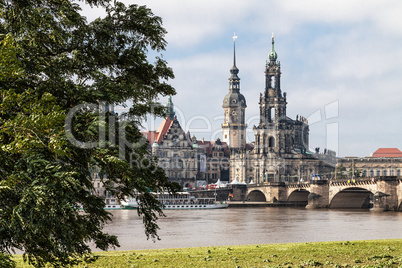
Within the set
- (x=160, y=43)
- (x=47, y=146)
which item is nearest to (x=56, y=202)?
(x=47, y=146)

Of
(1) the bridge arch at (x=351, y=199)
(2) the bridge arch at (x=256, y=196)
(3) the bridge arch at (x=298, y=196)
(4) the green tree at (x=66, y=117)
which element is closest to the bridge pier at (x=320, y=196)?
(1) the bridge arch at (x=351, y=199)

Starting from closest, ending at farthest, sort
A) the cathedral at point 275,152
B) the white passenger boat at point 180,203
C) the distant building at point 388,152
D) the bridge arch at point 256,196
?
the white passenger boat at point 180,203 < the bridge arch at point 256,196 < the cathedral at point 275,152 < the distant building at point 388,152

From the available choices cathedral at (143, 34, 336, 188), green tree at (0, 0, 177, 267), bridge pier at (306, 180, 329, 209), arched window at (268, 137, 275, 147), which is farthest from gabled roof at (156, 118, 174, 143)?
green tree at (0, 0, 177, 267)

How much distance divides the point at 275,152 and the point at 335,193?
44.6 meters

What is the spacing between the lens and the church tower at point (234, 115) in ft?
492

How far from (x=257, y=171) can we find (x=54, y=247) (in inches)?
4900

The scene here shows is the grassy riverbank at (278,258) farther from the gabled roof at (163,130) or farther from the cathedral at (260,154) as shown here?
the gabled roof at (163,130)

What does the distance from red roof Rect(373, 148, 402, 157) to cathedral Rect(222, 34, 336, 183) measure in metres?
24.8

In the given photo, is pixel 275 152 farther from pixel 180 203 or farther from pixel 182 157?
pixel 180 203

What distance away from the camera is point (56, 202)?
980cm

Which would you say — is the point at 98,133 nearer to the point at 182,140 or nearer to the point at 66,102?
the point at 66,102

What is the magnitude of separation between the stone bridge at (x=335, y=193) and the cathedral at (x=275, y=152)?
12226mm

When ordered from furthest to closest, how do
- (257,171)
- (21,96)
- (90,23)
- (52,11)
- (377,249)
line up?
(257,171)
(377,249)
(90,23)
(52,11)
(21,96)

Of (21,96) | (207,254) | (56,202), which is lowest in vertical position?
(207,254)
